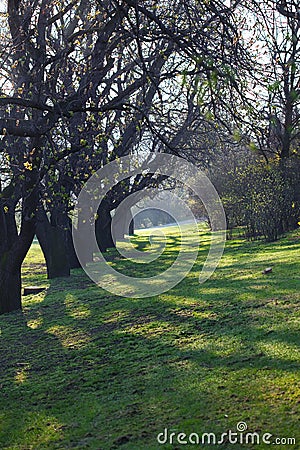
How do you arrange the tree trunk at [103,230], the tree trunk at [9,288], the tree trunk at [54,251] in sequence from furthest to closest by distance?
the tree trunk at [103,230] → the tree trunk at [54,251] → the tree trunk at [9,288]

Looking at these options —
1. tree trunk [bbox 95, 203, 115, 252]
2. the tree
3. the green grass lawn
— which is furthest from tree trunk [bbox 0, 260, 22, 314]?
tree trunk [bbox 95, 203, 115, 252]

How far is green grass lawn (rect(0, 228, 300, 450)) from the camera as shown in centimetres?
527

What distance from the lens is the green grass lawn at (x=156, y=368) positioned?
527 cm

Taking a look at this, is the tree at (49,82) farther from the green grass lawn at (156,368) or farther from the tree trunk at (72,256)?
the tree trunk at (72,256)

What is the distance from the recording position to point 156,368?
23.8ft

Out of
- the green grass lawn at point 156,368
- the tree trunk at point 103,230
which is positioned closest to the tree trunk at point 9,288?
the green grass lawn at point 156,368

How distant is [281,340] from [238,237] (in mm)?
21401

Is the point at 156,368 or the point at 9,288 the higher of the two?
the point at 9,288

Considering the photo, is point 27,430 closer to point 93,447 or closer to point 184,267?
point 93,447

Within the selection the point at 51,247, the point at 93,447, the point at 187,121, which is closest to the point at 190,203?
the point at 51,247

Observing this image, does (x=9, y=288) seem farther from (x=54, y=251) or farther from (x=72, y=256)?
(x=72, y=256)

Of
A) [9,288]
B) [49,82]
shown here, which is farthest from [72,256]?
[49,82]

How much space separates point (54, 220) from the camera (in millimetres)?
20547

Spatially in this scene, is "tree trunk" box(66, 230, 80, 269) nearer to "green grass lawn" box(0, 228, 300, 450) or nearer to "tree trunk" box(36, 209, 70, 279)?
"tree trunk" box(36, 209, 70, 279)
